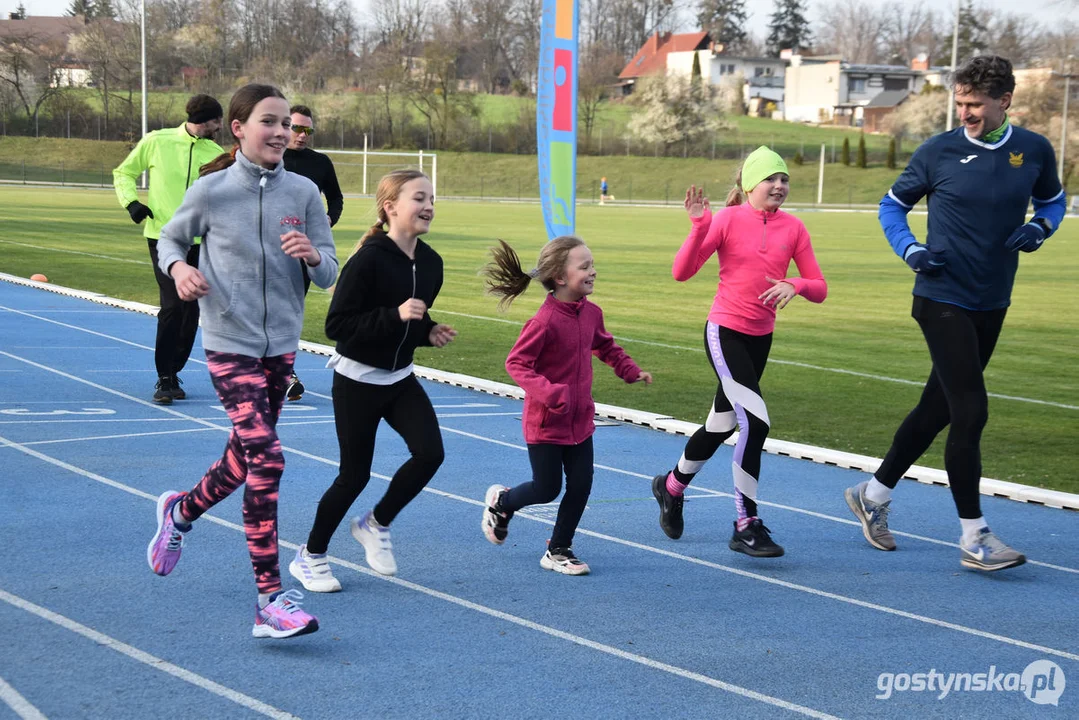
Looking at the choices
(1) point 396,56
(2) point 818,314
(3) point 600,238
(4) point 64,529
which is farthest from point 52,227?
(1) point 396,56

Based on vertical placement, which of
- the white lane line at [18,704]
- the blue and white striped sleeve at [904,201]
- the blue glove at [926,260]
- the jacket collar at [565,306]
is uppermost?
the blue and white striped sleeve at [904,201]

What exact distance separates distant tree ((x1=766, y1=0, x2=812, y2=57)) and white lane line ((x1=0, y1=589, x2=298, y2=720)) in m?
156

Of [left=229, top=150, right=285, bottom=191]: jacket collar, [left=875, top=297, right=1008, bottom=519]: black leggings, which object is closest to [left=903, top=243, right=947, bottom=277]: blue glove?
[left=875, top=297, right=1008, bottom=519]: black leggings

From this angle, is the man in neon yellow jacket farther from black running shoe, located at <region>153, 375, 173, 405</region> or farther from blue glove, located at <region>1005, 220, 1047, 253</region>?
blue glove, located at <region>1005, 220, 1047, 253</region>

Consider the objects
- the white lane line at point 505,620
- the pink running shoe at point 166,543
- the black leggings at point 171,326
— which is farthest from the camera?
the black leggings at point 171,326

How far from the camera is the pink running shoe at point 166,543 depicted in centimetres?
509

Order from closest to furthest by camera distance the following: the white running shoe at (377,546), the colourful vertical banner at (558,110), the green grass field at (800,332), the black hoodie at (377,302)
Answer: the black hoodie at (377,302) → the white running shoe at (377,546) → the green grass field at (800,332) → the colourful vertical banner at (558,110)

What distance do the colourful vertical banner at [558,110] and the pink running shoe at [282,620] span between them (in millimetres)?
5964

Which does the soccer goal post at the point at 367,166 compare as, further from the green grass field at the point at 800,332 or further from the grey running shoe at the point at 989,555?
the grey running shoe at the point at 989,555

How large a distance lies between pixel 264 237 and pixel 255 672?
161 centimetres

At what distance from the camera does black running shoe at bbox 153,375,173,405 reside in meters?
9.50

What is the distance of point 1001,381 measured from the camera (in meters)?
12.6

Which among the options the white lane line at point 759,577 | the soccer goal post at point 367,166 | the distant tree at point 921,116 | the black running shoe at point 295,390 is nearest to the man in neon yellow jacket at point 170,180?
the white lane line at point 759,577

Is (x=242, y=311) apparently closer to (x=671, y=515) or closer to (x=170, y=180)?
(x=671, y=515)
